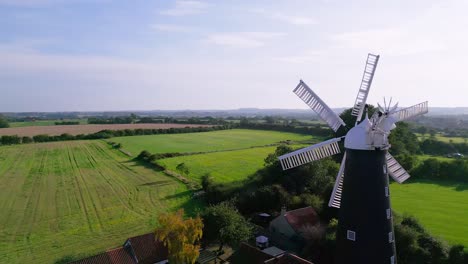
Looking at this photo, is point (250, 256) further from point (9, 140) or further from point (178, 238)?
point (9, 140)

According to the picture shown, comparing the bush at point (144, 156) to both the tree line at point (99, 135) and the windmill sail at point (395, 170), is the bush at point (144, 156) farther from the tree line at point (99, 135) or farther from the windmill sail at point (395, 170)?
the windmill sail at point (395, 170)

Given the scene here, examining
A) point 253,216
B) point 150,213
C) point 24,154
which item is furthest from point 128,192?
point 24,154

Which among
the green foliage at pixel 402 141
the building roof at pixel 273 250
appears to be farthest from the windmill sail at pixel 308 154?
the green foliage at pixel 402 141

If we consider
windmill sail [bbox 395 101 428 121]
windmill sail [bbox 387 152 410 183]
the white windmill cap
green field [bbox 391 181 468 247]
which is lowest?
green field [bbox 391 181 468 247]

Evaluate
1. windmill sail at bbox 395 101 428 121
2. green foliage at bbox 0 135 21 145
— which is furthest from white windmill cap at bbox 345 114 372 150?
green foliage at bbox 0 135 21 145

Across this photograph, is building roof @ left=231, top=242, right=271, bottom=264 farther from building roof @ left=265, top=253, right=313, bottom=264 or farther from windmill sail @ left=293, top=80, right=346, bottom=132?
windmill sail @ left=293, top=80, right=346, bottom=132

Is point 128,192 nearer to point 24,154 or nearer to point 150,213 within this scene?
point 150,213
